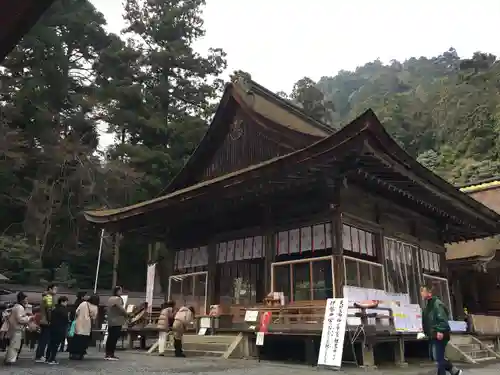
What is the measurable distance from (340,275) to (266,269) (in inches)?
98.7

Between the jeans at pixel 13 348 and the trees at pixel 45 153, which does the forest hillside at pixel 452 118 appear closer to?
the trees at pixel 45 153

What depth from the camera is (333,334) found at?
29.5 feet

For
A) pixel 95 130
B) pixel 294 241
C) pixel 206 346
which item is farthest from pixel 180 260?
pixel 95 130

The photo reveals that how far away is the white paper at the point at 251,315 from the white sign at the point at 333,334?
2.20 m

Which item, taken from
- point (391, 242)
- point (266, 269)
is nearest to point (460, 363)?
point (391, 242)

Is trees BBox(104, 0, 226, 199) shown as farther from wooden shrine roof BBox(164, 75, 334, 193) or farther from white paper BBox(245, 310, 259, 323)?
white paper BBox(245, 310, 259, 323)

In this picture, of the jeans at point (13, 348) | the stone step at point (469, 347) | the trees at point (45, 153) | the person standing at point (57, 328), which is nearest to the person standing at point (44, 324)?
the person standing at point (57, 328)

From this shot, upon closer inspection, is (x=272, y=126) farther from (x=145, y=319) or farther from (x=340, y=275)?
(x=145, y=319)

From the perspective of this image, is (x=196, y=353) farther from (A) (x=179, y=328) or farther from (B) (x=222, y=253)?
(B) (x=222, y=253)

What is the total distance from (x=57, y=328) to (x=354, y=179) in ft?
26.5

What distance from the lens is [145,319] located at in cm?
1525

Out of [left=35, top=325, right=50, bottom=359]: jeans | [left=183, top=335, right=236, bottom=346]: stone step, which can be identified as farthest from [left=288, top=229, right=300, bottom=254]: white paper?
[left=35, top=325, right=50, bottom=359]: jeans

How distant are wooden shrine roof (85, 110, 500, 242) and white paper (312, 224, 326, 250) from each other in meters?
1.36

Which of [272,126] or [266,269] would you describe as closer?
[266,269]
